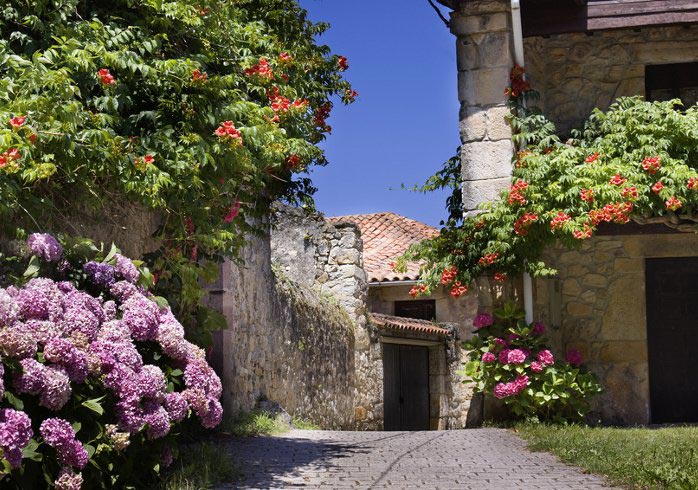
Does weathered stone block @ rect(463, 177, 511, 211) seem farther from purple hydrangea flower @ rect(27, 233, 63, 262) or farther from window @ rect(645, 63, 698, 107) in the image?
purple hydrangea flower @ rect(27, 233, 63, 262)

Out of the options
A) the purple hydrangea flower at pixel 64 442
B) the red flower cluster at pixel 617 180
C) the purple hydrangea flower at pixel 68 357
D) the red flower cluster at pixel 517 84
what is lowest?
the purple hydrangea flower at pixel 64 442

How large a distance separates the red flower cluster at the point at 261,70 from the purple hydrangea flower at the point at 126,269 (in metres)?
2.10

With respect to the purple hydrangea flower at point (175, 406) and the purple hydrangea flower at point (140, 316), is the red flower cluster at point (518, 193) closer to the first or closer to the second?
the purple hydrangea flower at point (140, 316)

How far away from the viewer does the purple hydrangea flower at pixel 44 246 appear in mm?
5758

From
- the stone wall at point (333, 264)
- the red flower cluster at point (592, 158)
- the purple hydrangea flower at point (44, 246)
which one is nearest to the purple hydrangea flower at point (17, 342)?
the purple hydrangea flower at point (44, 246)

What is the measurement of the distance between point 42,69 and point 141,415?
2.21m

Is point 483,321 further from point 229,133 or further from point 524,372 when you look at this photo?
point 229,133

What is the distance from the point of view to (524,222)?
423 inches

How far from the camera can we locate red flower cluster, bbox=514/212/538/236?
35.0 feet

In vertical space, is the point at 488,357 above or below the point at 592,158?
below

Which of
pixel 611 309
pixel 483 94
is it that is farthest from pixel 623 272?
pixel 483 94

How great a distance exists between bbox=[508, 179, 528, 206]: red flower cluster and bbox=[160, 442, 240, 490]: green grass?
4839mm

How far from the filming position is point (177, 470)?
21.8ft

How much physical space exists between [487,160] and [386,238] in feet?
38.1
